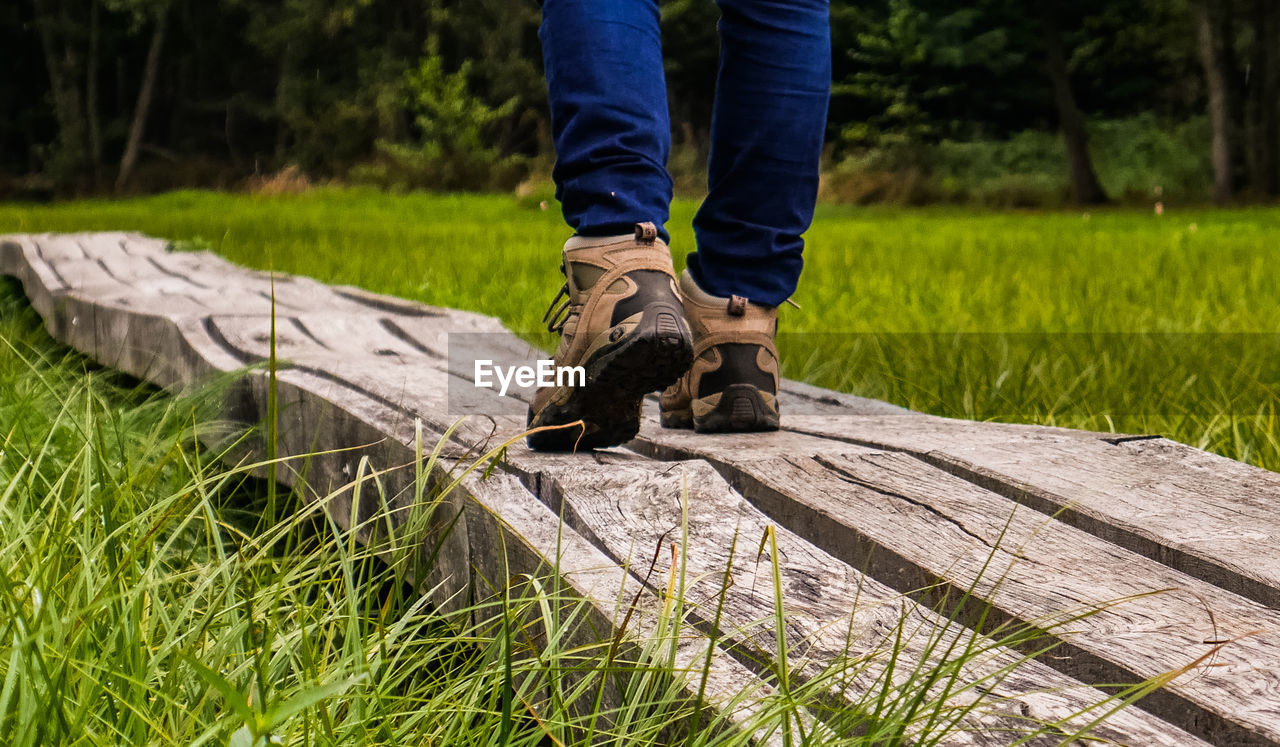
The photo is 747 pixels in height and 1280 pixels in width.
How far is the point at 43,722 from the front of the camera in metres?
0.76

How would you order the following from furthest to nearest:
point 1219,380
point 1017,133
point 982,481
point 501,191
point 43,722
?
point 1017,133, point 501,191, point 1219,380, point 982,481, point 43,722

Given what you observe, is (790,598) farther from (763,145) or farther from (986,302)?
(986,302)

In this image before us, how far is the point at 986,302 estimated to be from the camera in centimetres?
437

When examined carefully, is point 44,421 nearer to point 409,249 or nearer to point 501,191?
point 409,249

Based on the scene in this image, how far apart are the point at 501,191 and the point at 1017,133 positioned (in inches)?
590

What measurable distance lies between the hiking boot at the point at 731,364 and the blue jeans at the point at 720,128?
0.11 feet

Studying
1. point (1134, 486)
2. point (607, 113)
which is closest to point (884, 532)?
point (1134, 486)

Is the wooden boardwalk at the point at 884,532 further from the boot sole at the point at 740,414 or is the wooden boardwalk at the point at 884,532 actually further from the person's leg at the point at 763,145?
the person's leg at the point at 763,145

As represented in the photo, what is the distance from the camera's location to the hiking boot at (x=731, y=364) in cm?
172

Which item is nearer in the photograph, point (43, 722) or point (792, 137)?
point (43, 722)

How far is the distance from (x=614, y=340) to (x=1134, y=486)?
0.65 m

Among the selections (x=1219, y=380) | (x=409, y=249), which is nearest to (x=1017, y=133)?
(x=409, y=249)

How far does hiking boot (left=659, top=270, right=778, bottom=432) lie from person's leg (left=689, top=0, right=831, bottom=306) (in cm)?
3

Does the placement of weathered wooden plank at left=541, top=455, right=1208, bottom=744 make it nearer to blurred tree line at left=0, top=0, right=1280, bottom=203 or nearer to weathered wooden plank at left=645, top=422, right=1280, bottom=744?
weathered wooden plank at left=645, top=422, right=1280, bottom=744
